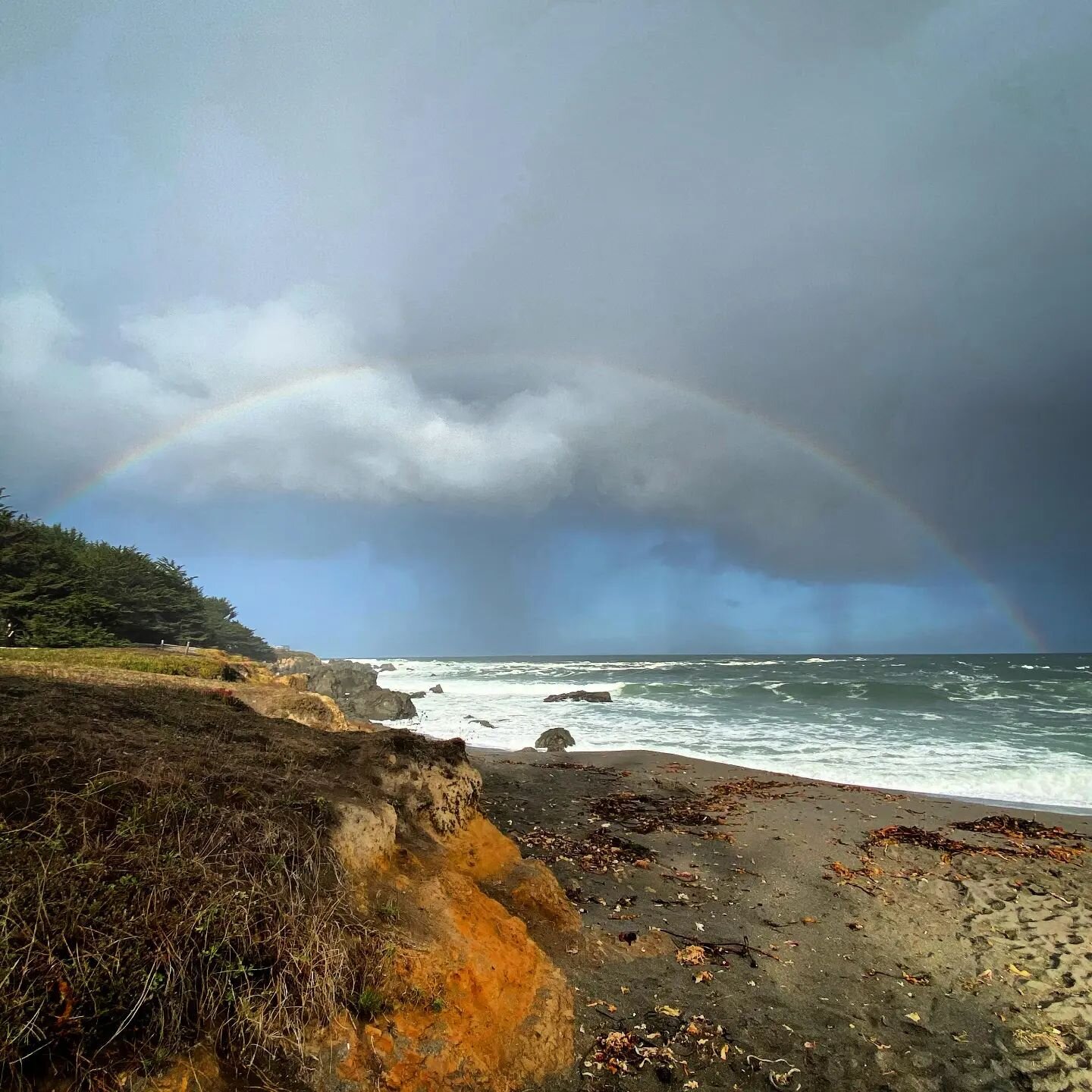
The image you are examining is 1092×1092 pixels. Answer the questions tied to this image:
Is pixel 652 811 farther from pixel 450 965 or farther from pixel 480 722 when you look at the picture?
pixel 480 722

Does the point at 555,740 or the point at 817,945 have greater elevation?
the point at 817,945

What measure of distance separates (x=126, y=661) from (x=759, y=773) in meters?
16.9

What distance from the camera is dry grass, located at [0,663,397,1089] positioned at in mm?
2898

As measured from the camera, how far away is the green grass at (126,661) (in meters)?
14.3

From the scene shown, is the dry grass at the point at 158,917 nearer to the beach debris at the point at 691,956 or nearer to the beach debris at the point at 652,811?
the beach debris at the point at 691,956

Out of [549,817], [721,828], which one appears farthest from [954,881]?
[549,817]

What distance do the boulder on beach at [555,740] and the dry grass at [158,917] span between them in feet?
59.5

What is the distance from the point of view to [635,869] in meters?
8.23

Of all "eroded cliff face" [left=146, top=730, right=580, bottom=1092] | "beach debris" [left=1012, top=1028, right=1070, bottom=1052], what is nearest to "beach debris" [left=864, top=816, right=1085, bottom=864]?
"beach debris" [left=1012, top=1028, right=1070, bottom=1052]

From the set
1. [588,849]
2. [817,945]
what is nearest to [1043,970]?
[817,945]

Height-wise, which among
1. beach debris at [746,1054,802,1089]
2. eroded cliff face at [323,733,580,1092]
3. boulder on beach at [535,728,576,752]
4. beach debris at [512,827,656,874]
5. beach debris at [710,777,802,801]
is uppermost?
eroded cliff face at [323,733,580,1092]

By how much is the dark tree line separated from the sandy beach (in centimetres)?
2441

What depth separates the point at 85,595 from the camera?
28500mm

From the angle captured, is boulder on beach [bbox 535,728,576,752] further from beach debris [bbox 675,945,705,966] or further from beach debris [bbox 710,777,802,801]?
beach debris [bbox 675,945,705,966]
